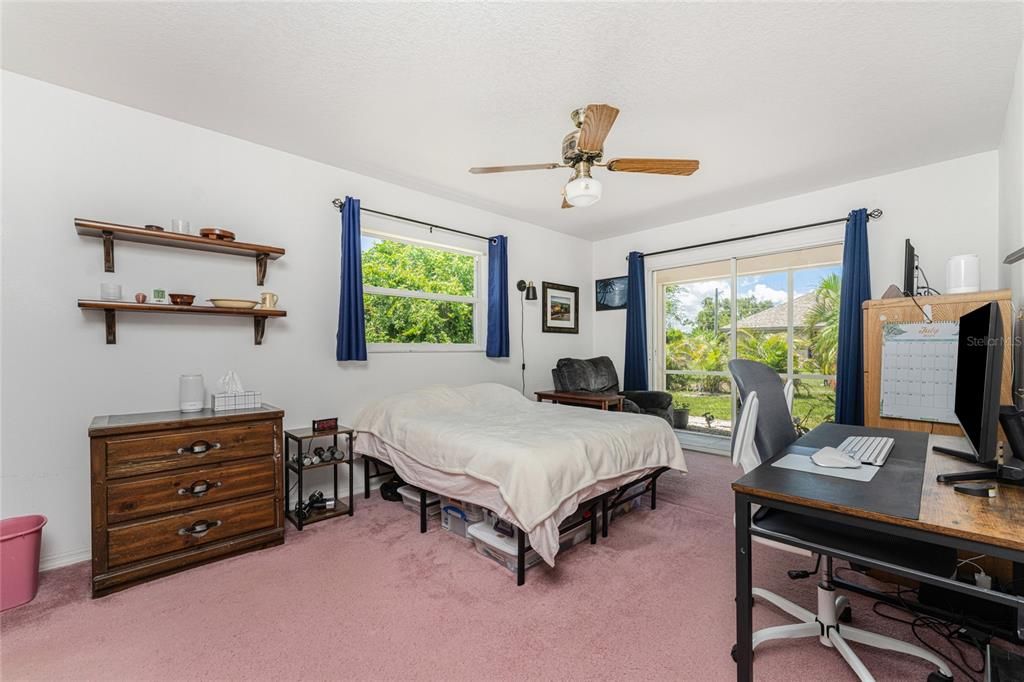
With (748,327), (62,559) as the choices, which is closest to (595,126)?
(748,327)

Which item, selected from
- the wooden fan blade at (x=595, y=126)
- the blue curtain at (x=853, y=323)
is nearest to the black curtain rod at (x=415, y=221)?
the wooden fan blade at (x=595, y=126)

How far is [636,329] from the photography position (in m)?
5.23

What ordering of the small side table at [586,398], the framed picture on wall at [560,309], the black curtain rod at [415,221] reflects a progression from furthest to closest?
the framed picture on wall at [560,309]
the small side table at [586,398]
the black curtain rod at [415,221]

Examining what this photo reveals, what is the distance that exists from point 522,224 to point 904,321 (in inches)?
137

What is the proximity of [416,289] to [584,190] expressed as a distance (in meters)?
2.15

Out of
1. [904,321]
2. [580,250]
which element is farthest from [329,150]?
[904,321]

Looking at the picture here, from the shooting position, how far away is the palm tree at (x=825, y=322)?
4.18m

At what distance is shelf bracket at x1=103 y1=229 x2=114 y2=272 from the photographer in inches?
95.9

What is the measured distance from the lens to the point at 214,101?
251 centimetres

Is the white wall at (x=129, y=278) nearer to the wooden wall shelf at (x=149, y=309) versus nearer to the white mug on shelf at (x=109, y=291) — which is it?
the wooden wall shelf at (x=149, y=309)

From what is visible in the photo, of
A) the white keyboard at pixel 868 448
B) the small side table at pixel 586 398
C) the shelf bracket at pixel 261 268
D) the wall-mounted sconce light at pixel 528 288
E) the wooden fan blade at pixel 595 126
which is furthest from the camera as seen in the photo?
the wall-mounted sconce light at pixel 528 288

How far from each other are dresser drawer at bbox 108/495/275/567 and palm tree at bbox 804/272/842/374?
16.0ft

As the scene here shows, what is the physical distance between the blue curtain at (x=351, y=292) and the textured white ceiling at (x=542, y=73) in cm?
46

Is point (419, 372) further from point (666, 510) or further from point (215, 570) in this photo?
point (666, 510)
